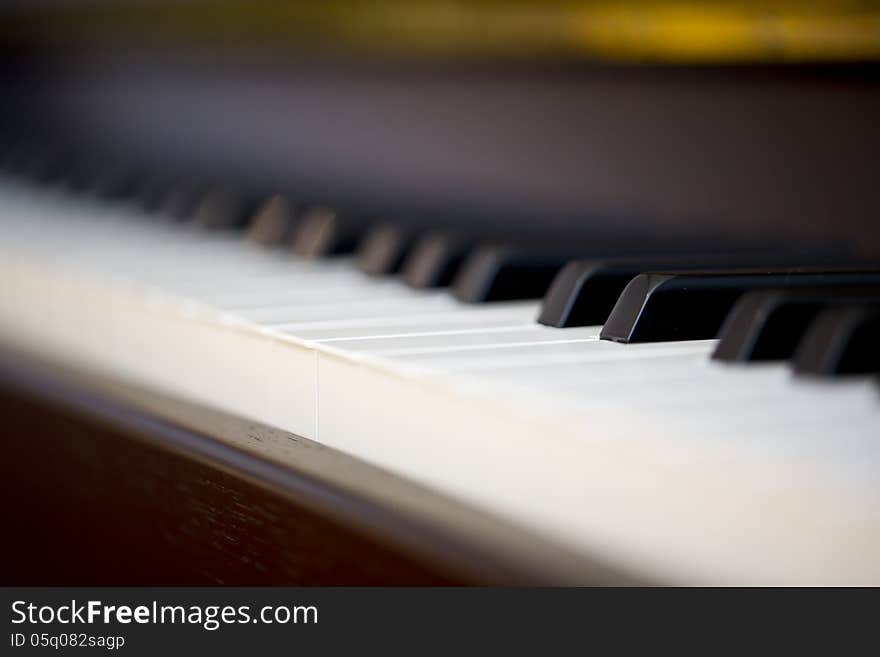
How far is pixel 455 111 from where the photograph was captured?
108 centimetres

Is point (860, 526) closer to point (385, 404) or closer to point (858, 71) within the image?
point (385, 404)

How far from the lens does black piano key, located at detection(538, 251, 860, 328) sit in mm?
623

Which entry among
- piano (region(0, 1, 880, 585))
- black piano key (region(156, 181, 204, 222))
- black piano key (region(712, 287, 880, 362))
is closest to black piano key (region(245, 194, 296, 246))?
piano (region(0, 1, 880, 585))

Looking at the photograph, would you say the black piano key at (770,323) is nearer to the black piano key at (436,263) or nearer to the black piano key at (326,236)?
the black piano key at (436,263)

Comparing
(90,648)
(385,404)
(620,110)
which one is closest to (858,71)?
(620,110)

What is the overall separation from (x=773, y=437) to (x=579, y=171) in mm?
571

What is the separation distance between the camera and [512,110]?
40.5 inches

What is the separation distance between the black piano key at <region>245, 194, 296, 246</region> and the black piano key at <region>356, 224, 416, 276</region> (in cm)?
14

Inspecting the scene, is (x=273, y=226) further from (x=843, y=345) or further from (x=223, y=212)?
(x=843, y=345)

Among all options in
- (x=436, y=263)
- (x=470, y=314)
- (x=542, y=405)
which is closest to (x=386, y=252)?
(x=436, y=263)

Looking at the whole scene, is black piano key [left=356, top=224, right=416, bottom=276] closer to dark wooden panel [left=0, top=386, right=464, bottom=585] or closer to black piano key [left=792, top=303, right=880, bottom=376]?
dark wooden panel [left=0, top=386, right=464, bottom=585]

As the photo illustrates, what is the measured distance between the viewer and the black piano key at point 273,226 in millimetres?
987

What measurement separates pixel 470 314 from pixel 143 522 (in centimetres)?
20

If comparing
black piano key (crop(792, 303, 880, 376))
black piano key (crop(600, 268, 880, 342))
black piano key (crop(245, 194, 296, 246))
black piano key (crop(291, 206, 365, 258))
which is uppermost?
black piano key (crop(245, 194, 296, 246))
